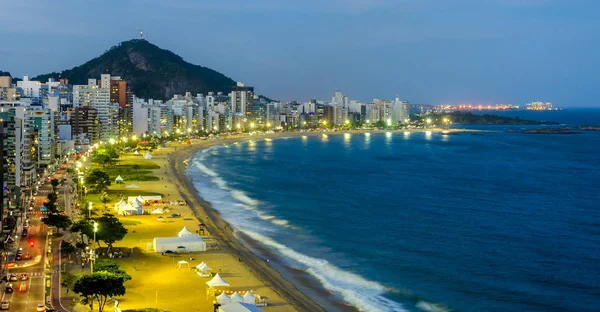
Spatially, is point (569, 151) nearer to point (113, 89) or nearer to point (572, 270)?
point (572, 270)

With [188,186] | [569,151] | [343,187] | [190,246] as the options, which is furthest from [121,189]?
[569,151]

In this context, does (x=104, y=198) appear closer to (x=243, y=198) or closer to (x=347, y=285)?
(x=243, y=198)

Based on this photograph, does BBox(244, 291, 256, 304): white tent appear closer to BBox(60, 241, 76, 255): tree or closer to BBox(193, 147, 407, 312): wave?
BBox(193, 147, 407, 312): wave

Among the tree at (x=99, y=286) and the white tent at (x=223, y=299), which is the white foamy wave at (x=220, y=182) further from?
the tree at (x=99, y=286)

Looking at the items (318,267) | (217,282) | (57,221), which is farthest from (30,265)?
(318,267)

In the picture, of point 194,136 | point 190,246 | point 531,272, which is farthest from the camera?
point 194,136

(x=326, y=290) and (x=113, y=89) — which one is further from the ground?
(x=113, y=89)

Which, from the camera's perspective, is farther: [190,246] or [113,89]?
[113,89]

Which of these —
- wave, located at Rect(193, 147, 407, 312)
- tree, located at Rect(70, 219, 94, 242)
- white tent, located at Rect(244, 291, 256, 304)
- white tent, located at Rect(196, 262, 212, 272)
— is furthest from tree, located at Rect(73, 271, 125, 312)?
wave, located at Rect(193, 147, 407, 312)
